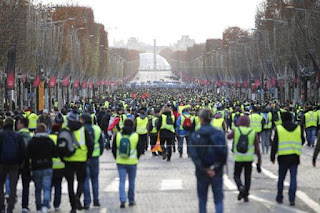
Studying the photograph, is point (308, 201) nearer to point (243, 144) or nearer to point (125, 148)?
→ point (243, 144)

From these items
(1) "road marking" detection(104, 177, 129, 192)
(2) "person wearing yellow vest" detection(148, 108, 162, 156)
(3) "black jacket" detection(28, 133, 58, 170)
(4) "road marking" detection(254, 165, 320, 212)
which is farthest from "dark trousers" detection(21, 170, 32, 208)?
(2) "person wearing yellow vest" detection(148, 108, 162, 156)

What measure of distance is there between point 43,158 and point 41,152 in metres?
0.11

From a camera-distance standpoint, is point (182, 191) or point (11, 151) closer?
point (11, 151)

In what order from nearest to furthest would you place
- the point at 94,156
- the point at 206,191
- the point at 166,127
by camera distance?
1. the point at 206,191
2. the point at 94,156
3. the point at 166,127

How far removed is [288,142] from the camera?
57.7 ft

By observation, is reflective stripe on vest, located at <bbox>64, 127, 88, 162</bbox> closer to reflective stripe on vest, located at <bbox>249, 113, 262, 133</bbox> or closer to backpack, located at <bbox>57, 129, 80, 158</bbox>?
backpack, located at <bbox>57, 129, 80, 158</bbox>

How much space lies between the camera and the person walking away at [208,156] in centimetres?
1377

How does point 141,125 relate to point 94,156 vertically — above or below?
below

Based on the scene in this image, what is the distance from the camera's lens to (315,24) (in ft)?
198

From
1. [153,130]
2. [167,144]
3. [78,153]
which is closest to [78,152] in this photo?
[78,153]

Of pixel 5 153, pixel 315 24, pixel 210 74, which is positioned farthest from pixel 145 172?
pixel 210 74

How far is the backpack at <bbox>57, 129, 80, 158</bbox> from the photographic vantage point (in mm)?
16484

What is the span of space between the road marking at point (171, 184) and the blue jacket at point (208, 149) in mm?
6873

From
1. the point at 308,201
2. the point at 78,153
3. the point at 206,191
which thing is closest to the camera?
the point at 206,191
